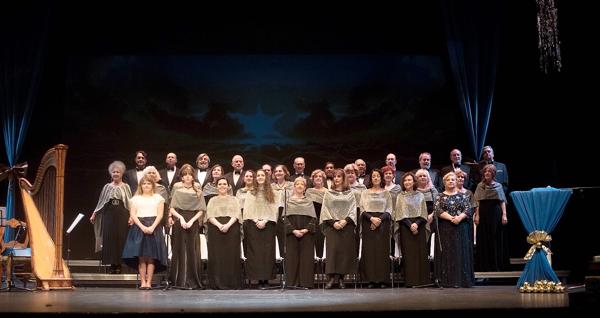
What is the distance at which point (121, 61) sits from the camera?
11.7m

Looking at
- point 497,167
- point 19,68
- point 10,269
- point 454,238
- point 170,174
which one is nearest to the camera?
point 10,269

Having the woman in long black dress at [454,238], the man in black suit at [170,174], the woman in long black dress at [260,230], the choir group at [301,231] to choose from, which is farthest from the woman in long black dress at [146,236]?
the woman in long black dress at [454,238]

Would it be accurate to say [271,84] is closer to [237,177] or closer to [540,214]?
[237,177]

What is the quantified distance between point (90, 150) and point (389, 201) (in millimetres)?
4934

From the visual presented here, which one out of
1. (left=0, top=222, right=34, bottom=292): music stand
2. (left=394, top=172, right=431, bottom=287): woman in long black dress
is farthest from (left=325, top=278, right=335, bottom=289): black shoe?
(left=0, top=222, right=34, bottom=292): music stand

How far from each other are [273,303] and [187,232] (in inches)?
116

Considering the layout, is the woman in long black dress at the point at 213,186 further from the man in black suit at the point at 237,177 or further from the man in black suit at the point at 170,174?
the man in black suit at the point at 170,174

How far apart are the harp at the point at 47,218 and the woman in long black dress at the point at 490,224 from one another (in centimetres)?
491

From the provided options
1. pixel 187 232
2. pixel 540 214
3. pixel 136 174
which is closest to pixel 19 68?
pixel 136 174

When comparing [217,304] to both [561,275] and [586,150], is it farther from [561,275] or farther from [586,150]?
[586,150]

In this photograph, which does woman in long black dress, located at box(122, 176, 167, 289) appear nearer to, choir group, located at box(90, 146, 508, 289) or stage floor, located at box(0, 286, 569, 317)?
choir group, located at box(90, 146, 508, 289)

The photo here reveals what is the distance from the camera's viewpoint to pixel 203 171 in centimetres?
1030

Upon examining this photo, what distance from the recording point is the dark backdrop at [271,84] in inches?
451

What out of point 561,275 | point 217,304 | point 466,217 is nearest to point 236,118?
point 466,217
